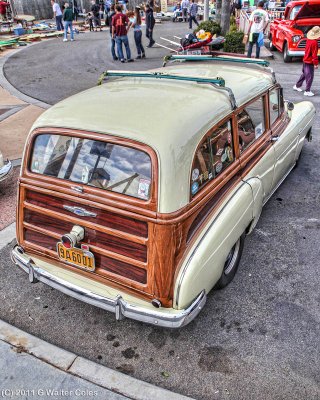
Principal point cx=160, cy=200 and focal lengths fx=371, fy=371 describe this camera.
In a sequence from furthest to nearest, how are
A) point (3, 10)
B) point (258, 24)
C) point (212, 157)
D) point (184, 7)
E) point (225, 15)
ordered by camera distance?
point (184, 7) < point (3, 10) < point (225, 15) < point (258, 24) < point (212, 157)

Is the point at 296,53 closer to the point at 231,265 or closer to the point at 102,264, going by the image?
the point at 231,265

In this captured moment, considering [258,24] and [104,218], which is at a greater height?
[258,24]

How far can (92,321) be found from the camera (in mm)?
3373

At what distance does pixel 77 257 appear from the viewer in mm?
3094

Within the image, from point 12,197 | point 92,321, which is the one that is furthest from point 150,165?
point 12,197

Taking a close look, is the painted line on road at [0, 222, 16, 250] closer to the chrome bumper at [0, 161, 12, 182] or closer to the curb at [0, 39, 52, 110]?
the chrome bumper at [0, 161, 12, 182]

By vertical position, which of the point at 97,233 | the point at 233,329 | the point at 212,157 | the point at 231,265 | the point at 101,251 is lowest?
the point at 233,329

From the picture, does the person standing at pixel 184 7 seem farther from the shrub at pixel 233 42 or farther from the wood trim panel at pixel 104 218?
the wood trim panel at pixel 104 218

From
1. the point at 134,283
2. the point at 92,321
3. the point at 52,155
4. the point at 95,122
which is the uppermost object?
the point at 95,122

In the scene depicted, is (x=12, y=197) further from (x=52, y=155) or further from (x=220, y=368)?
(x=220, y=368)

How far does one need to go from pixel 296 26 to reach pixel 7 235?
12.1 meters

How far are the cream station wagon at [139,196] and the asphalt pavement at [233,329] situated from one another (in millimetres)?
393

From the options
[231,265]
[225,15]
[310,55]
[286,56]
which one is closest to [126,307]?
[231,265]

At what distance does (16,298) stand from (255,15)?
1159cm
